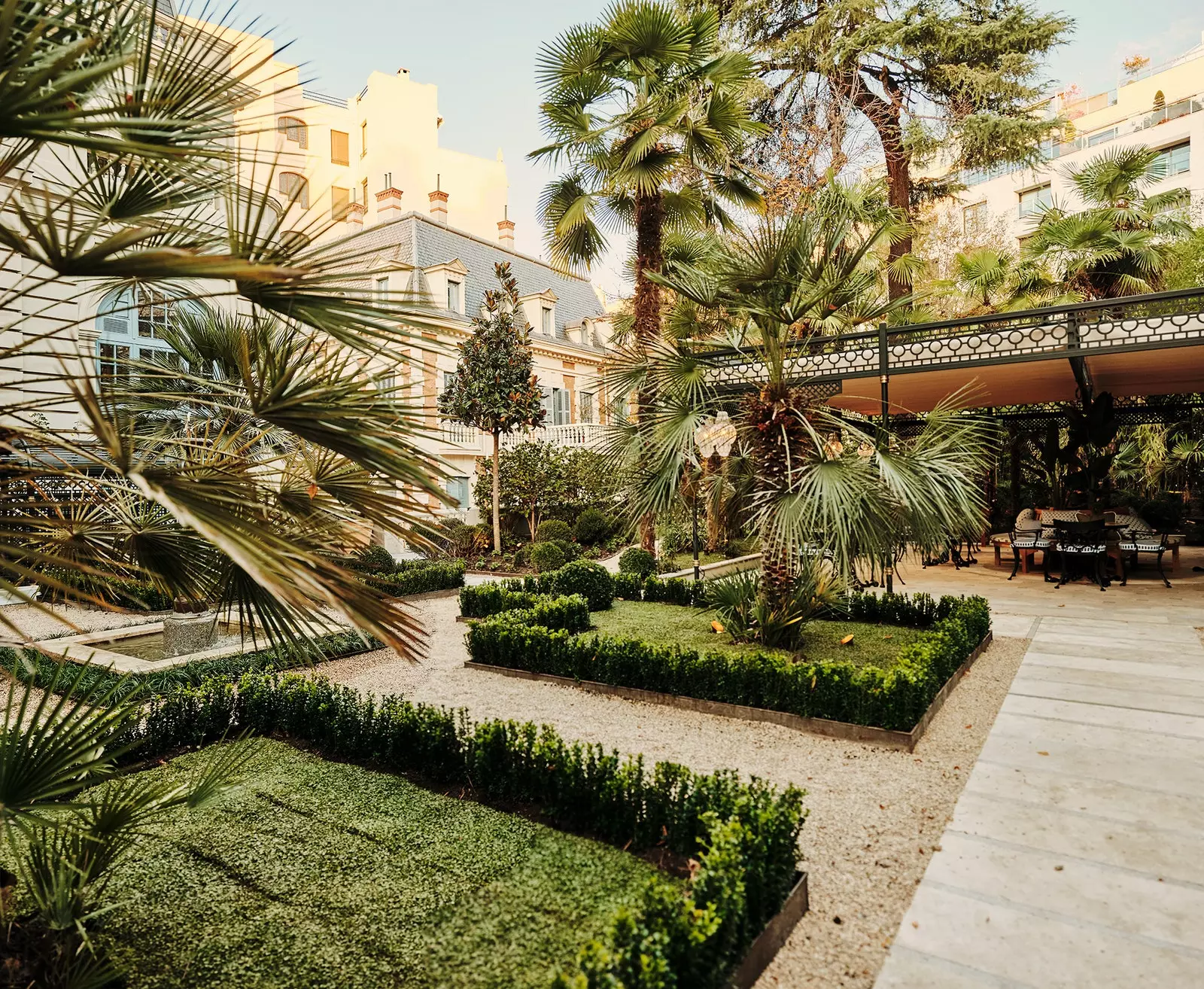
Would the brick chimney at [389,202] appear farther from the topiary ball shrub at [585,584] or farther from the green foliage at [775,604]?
the green foliage at [775,604]

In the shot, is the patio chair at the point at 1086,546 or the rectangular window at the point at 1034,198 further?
the rectangular window at the point at 1034,198

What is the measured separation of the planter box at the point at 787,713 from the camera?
16.0 ft

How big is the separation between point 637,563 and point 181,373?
358 inches

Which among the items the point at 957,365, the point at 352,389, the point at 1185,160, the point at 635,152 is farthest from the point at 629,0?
the point at 1185,160

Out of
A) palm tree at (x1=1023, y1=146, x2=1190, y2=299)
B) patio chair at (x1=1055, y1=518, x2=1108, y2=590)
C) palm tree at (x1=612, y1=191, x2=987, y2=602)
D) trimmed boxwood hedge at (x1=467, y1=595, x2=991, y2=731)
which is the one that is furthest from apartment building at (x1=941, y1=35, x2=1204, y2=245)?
trimmed boxwood hedge at (x1=467, y1=595, x2=991, y2=731)

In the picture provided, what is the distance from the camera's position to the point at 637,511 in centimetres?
658

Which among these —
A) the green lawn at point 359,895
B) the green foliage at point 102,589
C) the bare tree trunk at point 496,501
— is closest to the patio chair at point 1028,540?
the bare tree trunk at point 496,501

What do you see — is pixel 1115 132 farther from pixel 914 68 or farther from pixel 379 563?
pixel 379 563

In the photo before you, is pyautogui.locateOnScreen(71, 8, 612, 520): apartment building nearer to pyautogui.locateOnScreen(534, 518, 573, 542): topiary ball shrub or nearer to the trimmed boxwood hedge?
pyautogui.locateOnScreen(534, 518, 573, 542): topiary ball shrub

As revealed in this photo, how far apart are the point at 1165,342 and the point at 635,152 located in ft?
23.1

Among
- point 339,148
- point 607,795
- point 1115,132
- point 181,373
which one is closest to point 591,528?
point 607,795

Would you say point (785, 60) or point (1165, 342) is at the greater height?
point (785, 60)

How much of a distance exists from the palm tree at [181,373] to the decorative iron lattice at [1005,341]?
587 centimetres

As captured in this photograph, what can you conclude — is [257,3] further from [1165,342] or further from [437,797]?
[1165,342]
